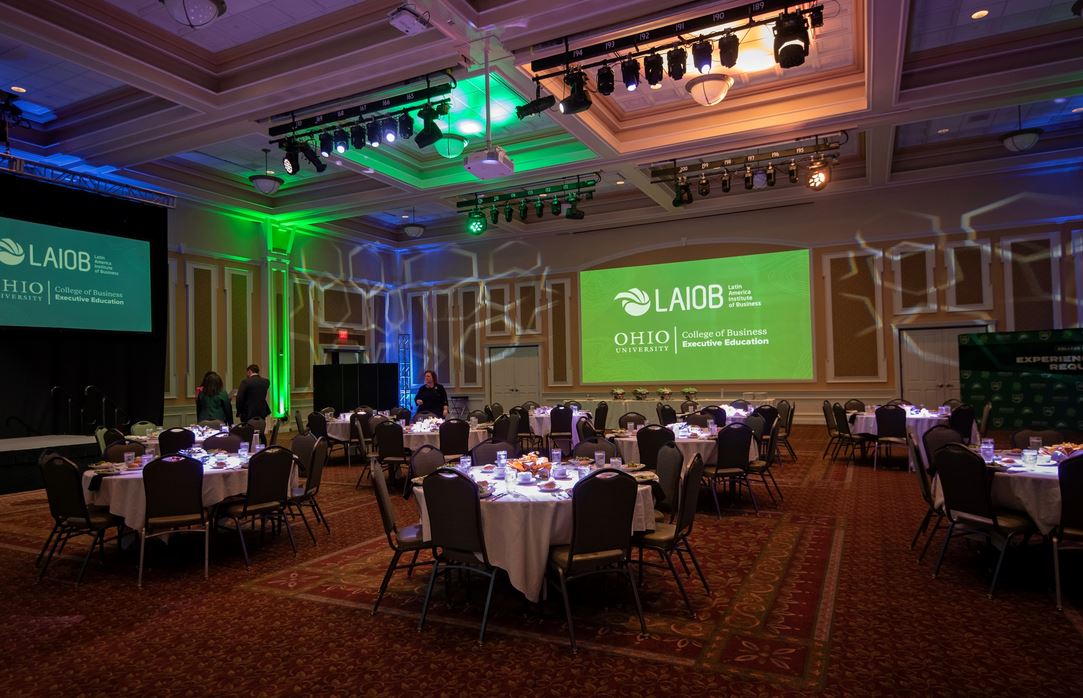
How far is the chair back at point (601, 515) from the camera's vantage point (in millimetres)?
3438

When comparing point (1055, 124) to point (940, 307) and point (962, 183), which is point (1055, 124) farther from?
point (940, 307)

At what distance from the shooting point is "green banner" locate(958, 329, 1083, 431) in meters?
10.2

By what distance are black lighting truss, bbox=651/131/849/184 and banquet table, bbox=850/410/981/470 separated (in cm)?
392

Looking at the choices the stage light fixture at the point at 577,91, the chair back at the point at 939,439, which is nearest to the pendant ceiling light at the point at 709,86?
the stage light fixture at the point at 577,91

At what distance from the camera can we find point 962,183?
37.1ft

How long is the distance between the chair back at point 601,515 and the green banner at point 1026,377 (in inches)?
395

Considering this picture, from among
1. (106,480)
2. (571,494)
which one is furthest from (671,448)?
(106,480)

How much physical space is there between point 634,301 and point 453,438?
7.28m

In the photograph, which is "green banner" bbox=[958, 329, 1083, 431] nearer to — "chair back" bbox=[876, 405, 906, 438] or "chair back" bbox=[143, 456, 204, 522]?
"chair back" bbox=[876, 405, 906, 438]

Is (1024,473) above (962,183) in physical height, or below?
below

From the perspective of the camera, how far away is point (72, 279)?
9.45 meters

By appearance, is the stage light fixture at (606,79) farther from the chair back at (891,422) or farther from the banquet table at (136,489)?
the chair back at (891,422)

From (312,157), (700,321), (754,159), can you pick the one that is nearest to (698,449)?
(754,159)

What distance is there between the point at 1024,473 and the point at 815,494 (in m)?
3.07
